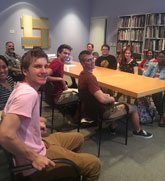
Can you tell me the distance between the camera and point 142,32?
5418mm

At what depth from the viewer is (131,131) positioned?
2539mm

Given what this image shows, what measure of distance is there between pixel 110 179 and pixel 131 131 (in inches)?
38.9

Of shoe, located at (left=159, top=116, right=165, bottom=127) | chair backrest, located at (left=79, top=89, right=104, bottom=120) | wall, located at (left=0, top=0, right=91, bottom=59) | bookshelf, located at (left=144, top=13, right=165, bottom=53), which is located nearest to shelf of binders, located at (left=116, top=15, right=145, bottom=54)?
bookshelf, located at (left=144, top=13, right=165, bottom=53)

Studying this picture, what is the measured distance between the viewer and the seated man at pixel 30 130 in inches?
34.2

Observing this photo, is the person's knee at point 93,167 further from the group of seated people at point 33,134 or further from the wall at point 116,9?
the wall at point 116,9

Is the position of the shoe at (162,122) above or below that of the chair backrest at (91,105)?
below

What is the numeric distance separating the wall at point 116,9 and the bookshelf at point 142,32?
286 mm

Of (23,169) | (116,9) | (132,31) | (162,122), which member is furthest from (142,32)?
(23,169)

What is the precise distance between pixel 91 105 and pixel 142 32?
166 inches

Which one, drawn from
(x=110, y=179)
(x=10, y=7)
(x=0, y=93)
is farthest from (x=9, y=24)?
(x=110, y=179)

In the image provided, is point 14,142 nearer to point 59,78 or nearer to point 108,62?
point 59,78

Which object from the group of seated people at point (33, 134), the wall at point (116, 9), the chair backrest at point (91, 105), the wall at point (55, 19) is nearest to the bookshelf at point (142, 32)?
the wall at point (116, 9)

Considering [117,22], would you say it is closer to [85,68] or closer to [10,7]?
[10,7]

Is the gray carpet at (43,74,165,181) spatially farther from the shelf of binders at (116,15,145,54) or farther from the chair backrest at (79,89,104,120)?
the shelf of binders at (116,15,145,54)
